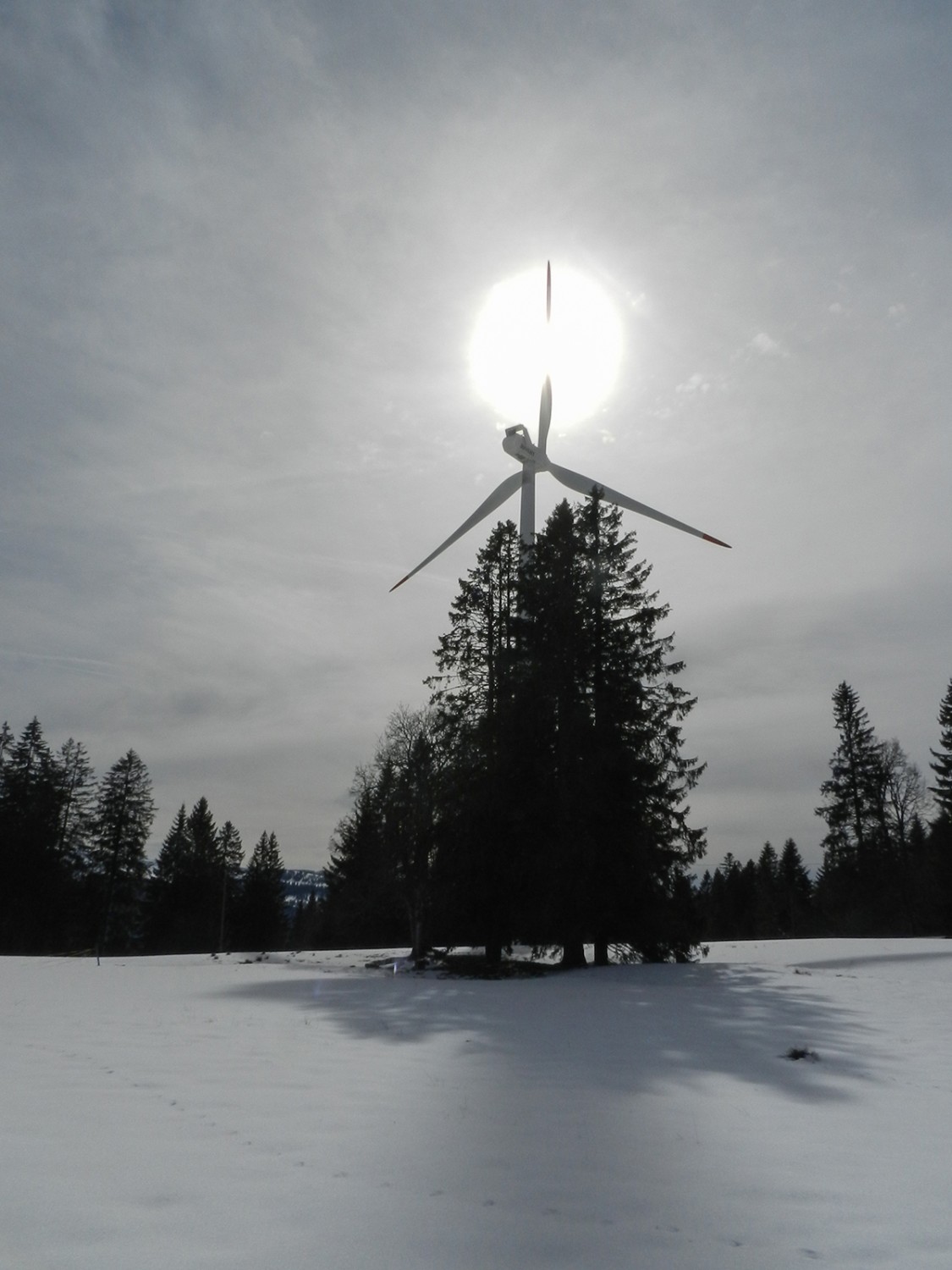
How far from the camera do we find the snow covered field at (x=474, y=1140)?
3908 mm

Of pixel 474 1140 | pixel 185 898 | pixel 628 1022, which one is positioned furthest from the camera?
pixel 185 898

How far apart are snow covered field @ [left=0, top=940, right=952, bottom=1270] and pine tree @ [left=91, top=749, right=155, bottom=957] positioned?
43.6 metres

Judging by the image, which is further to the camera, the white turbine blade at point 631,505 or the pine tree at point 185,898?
the pine tree at point 185,898

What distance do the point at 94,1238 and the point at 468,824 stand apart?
734 inches


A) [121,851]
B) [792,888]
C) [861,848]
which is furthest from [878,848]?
[121,851]

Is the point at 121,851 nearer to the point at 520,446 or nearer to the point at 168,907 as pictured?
the point at 168,907

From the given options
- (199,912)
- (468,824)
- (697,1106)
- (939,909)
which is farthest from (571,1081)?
(199,912)

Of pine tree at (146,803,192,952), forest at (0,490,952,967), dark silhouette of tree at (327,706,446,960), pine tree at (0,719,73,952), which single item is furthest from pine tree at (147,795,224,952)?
dark silhouette of tree at (327,706,446,960)

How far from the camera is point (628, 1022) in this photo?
38.2 feet

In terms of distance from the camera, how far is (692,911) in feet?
72.6

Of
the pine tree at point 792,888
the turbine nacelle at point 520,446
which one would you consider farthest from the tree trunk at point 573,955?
the pine tree at point 792,888

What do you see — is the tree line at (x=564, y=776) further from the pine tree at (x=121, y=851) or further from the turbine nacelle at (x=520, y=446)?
the pine tree at (x=121, y=851)

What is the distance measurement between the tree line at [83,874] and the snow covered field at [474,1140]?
141 feet

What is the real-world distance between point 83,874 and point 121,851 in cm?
278
